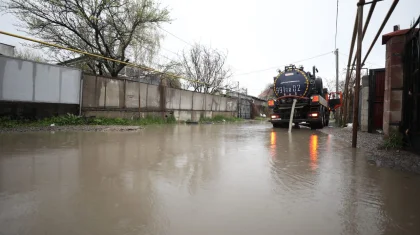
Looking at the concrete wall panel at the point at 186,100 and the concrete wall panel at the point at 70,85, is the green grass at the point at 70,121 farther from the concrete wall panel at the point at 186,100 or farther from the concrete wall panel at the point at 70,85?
the concrete wall panel at the point at 186,100

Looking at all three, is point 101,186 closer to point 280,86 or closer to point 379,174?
point 379,174

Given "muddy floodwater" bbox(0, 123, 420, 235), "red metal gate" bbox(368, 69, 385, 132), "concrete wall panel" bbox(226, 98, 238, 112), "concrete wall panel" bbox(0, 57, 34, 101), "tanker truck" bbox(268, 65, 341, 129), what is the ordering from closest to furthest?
"muddy floodwater" bbox(0, 123, 420, 235) < "concrete wall panel" bbox(0, 57, 34, 101) < "red metal gate" bbox(368, 69, 385, 132) < "tanker truck" bbox(268, 65, 341, 129) < "concrete wall panel" bbox(226, 98, 238, 112)

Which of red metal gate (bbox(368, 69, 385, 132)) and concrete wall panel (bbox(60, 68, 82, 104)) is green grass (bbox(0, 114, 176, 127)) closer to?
concrete wall panel (bbox(60, 68, 82, 104))

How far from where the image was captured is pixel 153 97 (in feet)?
40.7

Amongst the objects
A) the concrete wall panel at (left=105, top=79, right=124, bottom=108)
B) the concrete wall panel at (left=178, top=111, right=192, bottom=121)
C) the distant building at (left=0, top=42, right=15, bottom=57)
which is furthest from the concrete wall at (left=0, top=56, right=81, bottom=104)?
the distant building at (left=0, top=42, right=15, bottom=57)

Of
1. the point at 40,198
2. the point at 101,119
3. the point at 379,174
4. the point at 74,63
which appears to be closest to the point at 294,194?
the point at 379,174

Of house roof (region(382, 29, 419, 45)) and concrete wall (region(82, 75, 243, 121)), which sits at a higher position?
house roof (region(382, 29, 419, 45))

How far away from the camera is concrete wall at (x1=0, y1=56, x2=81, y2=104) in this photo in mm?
7273

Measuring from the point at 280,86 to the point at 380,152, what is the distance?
629 centimetres

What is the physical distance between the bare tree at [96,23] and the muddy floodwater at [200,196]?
11.0 metres

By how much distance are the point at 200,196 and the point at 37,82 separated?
A: 899 centimetres

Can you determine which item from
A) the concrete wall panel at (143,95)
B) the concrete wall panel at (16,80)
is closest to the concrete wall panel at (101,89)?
the concrete wall panel at (143,95)

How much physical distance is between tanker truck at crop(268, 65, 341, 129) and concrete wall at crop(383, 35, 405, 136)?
4423mm

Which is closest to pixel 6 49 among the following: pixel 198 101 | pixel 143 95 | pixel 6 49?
pixel 6 49
